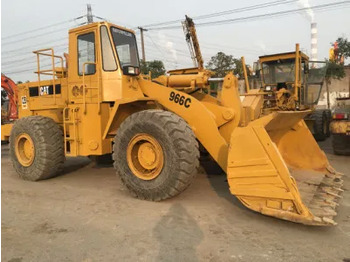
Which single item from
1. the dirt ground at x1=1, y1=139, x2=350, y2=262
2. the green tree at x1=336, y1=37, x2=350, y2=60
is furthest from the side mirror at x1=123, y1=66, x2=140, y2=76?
the green tree at x1=336, y1=37, x2=350, y2=60

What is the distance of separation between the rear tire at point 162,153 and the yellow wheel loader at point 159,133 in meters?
Result: 0.01

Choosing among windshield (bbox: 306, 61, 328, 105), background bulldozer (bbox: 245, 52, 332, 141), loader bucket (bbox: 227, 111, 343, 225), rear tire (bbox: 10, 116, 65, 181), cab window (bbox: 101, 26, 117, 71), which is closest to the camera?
loader bucket (bbox: 227, 111, 343, 225)

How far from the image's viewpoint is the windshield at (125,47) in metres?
5.73

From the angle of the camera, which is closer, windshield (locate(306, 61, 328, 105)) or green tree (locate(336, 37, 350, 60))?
windshield (locate(306, 61, 328, 105))

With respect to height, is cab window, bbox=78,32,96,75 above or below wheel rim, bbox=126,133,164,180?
above

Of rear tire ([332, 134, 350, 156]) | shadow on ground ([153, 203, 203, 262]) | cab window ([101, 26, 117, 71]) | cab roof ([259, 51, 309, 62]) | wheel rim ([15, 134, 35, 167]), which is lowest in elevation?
shadow on ground ([153, 203, 203, 262])

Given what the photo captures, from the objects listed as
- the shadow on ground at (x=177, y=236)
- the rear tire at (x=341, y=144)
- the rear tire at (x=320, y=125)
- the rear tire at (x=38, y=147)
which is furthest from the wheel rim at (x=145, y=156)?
the rear tire at (x=320, y=125)

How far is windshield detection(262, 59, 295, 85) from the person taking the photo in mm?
10898

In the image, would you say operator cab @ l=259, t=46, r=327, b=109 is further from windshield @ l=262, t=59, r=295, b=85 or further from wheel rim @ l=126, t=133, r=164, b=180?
wheel rim @ l=126, t=133, r=164, b=180

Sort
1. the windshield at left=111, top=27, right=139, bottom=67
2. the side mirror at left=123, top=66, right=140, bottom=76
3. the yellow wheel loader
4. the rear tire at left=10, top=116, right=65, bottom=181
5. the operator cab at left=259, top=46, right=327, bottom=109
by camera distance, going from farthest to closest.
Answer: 1. the operator cab at left=259, top=46, right=327, bottom=109
2. the rear tire at left=10, top=116, right=65, bottom=181
3. the windshield at left=111, top=27, right=139, bottom=67
4. the side mirror at left=123, top=66, right=140, bottom=76
5. the yellow wheel loader

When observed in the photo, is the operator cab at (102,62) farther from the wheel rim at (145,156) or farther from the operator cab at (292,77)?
the operator cab at (292,77)

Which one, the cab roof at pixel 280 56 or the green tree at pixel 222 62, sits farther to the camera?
the green tree at pixel 222 62

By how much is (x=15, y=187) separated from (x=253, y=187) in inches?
168

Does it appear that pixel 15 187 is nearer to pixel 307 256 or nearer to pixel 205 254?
pixel 205 254
